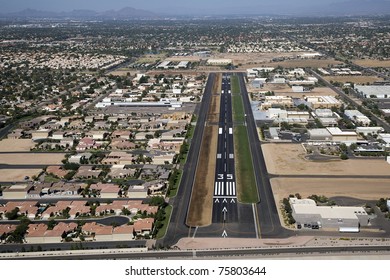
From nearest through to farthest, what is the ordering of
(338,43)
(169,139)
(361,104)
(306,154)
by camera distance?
(306,154) → (169,139) → (361,104) → (338,43)

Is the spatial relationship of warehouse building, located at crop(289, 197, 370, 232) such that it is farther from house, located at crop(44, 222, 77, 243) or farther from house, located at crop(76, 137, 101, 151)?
house, located at crop(76, 137, 101, 151)

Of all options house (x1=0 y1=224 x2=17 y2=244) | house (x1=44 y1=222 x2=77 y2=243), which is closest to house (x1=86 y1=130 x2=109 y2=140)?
house (x1=0 y1=224 x2=17 y2=244)

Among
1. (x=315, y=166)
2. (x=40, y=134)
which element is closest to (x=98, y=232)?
(x=315, y=166)

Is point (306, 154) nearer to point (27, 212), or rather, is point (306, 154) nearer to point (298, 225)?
point (298, 225)
